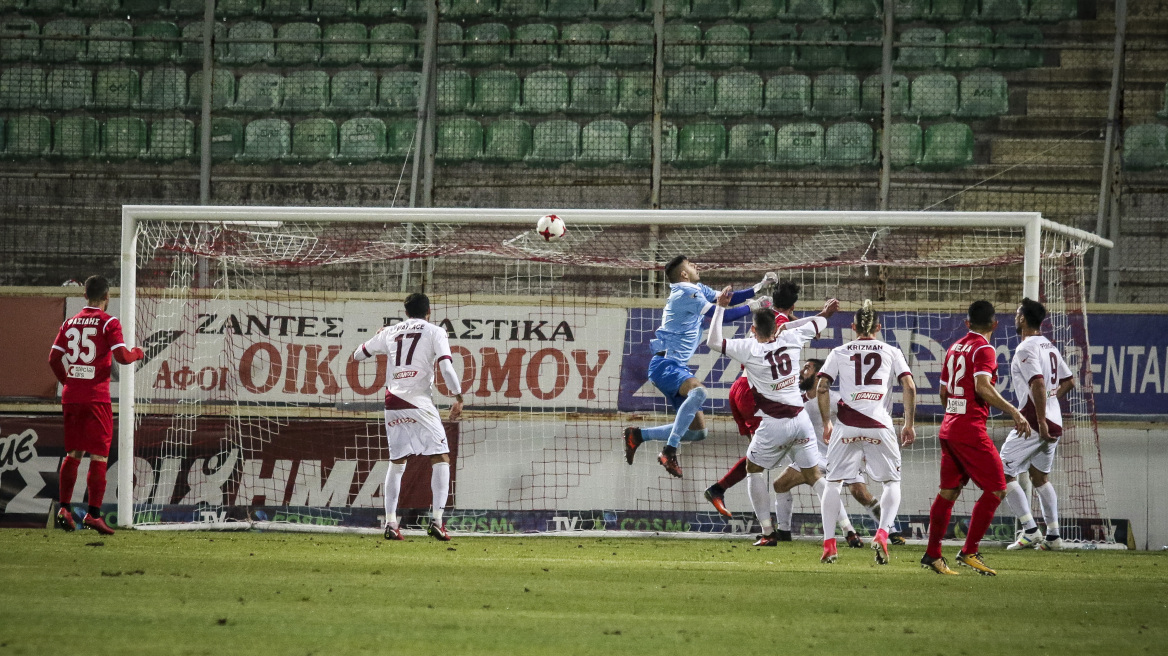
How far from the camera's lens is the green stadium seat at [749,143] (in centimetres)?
1465

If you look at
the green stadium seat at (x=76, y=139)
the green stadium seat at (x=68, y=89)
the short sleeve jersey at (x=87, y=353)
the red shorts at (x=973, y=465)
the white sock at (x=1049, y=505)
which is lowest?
the white sock at (x=1049, y=505)

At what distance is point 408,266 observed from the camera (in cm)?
1259

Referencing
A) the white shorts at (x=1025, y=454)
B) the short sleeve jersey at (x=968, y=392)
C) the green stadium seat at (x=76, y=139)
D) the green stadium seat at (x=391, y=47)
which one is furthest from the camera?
the green stadium seat at (x=391, y=47)

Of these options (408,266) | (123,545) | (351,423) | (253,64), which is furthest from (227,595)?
(253,64)

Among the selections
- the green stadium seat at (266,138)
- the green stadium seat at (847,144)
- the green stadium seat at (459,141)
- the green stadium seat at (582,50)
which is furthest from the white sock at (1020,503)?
the green stadium seat at (266,138)

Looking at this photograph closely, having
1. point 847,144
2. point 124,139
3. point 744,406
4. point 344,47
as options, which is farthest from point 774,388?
point 124,139

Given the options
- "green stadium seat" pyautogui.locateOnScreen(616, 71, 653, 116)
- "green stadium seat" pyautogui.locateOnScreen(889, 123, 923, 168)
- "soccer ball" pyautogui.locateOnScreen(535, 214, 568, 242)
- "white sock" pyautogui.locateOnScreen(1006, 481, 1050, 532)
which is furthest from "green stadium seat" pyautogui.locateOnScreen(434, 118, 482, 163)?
"white sock" pyautogui.locateOnScreen(1006, 481, 1050, 532)

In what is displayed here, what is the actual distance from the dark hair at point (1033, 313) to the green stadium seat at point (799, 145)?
5.68 metres

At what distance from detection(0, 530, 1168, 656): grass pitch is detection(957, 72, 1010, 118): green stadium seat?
803 cm

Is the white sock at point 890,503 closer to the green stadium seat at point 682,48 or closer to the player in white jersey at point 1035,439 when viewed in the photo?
the player in white jersey at point 1035,439

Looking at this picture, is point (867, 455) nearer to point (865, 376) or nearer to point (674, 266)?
point (865, 376)

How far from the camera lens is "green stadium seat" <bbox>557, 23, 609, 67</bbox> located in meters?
15.3

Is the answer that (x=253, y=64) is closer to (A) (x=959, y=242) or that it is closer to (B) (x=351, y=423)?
(B) (x=351, y=423)

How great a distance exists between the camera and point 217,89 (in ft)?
50.4
